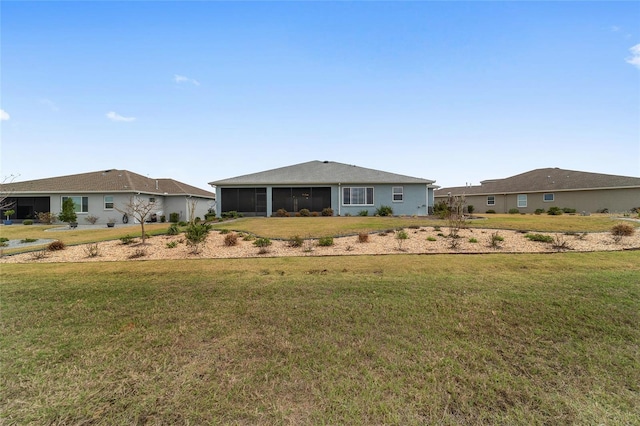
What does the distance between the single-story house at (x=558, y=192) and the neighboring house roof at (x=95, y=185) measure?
26.4 meters

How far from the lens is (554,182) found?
29.5 metres

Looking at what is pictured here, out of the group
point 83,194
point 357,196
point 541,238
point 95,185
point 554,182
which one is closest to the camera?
point 541,238

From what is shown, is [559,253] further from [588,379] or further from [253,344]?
[253,344]

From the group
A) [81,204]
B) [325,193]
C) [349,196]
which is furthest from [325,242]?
[81,204]

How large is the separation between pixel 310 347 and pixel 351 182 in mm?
20249

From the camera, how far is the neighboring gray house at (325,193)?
23.2m

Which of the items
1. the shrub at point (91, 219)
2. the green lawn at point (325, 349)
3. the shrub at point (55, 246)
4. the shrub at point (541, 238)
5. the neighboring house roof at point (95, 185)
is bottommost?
the green lawn at point (325, 349)

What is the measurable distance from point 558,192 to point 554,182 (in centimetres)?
172

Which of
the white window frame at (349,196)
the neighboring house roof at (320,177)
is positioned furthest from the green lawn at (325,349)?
the neighboring house roof at (320,177)

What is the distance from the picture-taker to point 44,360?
131 inches

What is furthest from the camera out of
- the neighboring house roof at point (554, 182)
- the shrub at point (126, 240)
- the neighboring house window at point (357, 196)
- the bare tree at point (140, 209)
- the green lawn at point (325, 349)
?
the neighboring house roof at point (554, 182)

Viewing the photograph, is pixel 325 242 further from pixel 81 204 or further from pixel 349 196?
pixel 81 204

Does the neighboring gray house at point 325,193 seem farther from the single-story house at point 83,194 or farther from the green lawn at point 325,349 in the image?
the green lawn at point 325,349

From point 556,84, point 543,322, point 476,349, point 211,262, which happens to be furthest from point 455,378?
point 556,84
